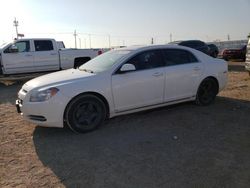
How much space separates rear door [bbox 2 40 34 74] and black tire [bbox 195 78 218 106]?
30.1 ft

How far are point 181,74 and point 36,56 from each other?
9136 millimetres

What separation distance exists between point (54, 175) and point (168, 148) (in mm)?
1792

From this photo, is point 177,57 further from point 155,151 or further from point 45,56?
point 45,56

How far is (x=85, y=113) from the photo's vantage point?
18.3ft

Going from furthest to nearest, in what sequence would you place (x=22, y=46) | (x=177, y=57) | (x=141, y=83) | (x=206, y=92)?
1. (x=22, y=46)
2. (x=206, y=92)
3. (x=177, y=57)
4. (x=141, y=83)

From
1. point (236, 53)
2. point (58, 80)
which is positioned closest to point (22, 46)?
point (58, 80)

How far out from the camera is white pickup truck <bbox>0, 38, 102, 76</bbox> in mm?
13386

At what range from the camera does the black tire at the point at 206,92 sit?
7.17 m

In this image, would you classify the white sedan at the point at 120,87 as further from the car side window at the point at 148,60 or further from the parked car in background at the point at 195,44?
the parked car in background at the point at 195,44

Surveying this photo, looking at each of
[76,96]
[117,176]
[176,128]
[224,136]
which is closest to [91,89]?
[76,96]

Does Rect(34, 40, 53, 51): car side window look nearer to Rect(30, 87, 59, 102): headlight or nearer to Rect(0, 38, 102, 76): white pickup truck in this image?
Rect(0, 38, 102, 76): white pickup truck

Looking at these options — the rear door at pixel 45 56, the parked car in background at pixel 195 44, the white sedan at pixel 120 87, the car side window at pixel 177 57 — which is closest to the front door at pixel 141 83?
the white sedan at pixel 120 87

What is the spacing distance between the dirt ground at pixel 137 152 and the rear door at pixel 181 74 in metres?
0.45

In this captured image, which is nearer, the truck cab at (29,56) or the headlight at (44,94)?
the headlight at (44,94)
